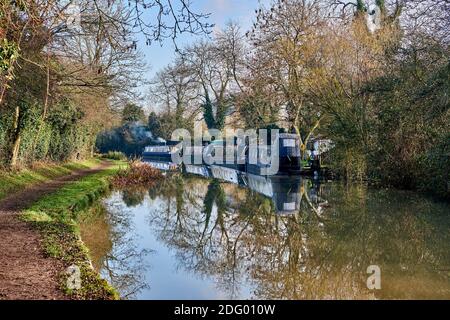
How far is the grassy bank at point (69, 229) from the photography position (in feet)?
15.5

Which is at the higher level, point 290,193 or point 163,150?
point 163,150

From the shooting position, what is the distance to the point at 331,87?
60.9ft

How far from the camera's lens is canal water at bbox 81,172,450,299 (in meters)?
5.44

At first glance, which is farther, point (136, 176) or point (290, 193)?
point (136, 176)

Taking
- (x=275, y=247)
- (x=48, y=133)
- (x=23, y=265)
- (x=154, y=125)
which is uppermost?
(x=154, y=125)

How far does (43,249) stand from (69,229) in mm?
1502

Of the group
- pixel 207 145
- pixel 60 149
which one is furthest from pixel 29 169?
pixel 207 145

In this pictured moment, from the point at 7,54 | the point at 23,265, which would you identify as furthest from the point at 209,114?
the point at 23,265

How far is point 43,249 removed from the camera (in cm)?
626

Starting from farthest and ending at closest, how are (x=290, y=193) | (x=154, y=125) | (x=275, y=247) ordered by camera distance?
(x=154, y=125), (x=290, y=193), (x=275, y=247)

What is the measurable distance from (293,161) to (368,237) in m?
14.9

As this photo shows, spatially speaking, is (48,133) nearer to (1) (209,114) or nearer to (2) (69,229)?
(2) (69,229)

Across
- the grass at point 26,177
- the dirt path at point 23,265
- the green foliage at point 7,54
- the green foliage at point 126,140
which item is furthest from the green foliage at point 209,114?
the green foliage at point 7,54

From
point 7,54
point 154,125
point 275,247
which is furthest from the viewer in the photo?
point 154,125
